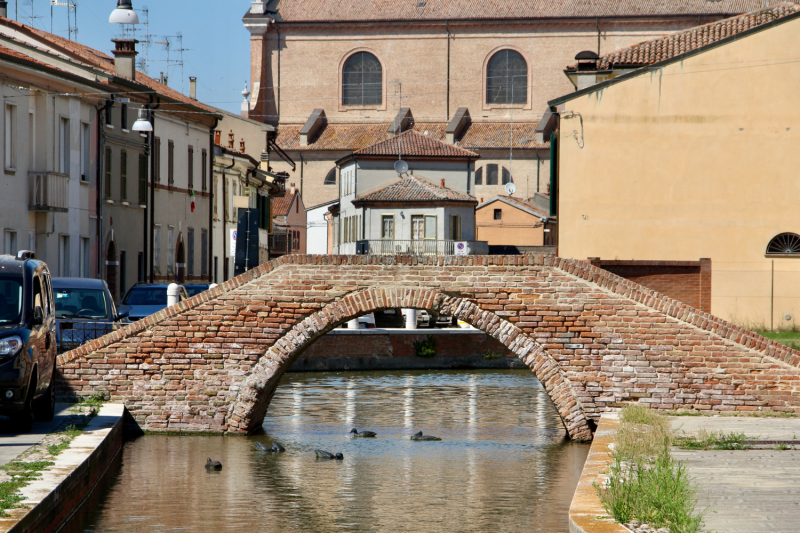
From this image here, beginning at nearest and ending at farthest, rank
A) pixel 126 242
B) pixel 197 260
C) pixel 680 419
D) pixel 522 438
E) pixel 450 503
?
pixel 450 503
pixel 680 419
pixel 522 438
pixel 126 242
pixel 197 260

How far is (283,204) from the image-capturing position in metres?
74.6

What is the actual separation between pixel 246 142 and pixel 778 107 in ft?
119

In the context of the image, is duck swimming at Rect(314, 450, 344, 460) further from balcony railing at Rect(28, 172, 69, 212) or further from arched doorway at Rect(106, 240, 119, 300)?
arched doorway at Rect(106, 240, 119, 300)

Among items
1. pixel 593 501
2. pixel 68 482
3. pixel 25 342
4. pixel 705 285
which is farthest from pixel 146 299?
pixel 593 501

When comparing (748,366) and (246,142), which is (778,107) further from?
(246,142)

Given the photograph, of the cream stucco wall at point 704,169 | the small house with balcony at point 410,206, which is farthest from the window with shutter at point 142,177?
the small house with balcony at point 410,206

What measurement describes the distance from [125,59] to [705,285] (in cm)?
2072

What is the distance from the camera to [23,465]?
9.73 meters

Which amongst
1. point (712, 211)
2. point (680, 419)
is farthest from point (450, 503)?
point (712, 211)

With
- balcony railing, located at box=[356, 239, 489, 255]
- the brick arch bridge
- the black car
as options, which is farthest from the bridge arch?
balcony railing, located at box=[356, 239, 489, 255]

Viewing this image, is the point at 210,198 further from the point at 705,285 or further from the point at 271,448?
the point at 271,448

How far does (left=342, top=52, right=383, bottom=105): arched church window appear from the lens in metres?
74.9

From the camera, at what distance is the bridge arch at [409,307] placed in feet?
48.0

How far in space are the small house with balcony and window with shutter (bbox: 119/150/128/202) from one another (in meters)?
22.8
